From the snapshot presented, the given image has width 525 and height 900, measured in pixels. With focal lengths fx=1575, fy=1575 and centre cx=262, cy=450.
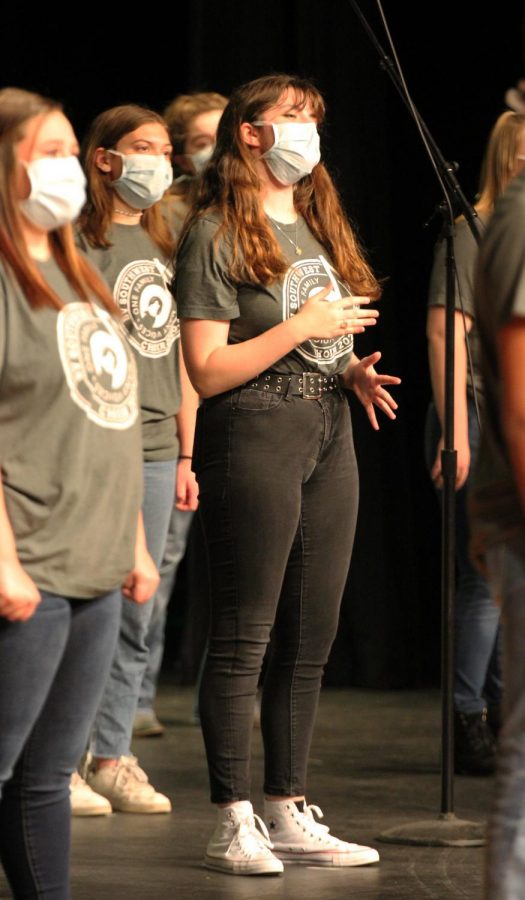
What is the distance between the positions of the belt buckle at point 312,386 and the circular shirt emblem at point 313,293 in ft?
0.10

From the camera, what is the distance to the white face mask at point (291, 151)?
3129mm

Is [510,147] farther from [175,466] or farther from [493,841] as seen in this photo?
[493,841]

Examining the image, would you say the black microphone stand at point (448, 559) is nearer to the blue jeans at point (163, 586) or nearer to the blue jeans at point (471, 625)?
the blue jeans at point (471, 625)

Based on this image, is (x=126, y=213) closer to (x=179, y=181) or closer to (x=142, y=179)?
(x=142, y=179)

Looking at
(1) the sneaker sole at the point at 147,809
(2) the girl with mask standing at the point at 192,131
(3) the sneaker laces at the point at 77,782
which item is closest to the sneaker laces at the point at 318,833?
(1) the sneaker sole at the point at 147,809

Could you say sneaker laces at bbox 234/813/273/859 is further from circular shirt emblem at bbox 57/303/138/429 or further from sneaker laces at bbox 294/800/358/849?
circular shirt emblem at bbox 57/303/138/429

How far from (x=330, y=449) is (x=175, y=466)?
2.70 ft

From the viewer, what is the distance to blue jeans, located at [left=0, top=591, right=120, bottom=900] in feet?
7.26

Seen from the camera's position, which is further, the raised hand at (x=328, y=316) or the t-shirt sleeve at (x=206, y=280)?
the t-shirt sleeve at (x=206, y=280)

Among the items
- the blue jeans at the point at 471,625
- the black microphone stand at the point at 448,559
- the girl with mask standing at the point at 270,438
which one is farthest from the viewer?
the blue jeans at the point at 471,625

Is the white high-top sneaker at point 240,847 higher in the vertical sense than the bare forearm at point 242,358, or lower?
lower

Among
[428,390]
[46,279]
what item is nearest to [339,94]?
[428,390]

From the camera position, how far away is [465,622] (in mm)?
4223

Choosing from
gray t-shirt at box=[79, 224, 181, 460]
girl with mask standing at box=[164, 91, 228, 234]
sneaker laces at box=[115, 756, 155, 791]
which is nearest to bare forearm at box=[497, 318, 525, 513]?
gray t-shirt at box=[79, 224, 181, 460]
